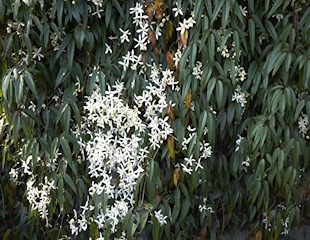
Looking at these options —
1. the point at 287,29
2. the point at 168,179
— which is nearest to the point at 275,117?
the point at 287,29

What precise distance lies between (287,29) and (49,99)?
1168mm

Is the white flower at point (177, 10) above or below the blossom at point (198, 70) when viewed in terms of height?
above

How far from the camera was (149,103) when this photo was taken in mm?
2477

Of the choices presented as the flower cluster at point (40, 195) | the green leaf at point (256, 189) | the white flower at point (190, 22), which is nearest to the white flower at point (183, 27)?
the white flower at point (190, 22)

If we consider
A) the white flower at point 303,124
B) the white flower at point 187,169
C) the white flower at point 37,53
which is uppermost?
the white flower at point 37,53

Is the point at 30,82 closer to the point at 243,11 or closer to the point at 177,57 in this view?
the point at 177,57

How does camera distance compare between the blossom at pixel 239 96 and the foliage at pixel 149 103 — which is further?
the blossom at pixel 239 96

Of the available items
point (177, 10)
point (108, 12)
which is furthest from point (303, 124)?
point (108, 12)

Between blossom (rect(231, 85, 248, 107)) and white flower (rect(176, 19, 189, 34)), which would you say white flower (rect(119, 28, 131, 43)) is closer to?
white flower (rect(176, 19, 189, 34))

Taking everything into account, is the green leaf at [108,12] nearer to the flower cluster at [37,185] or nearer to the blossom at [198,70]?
the blossom at [198,70]

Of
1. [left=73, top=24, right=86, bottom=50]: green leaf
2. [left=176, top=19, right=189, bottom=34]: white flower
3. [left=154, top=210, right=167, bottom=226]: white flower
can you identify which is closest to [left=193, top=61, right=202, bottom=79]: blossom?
[left=176, top=19, right=189, bottom=34]: white flower

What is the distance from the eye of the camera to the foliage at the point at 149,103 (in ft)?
8.01

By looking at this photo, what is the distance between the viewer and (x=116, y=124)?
99.1 inches

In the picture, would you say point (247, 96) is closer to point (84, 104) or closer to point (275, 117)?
point (275, 117)
